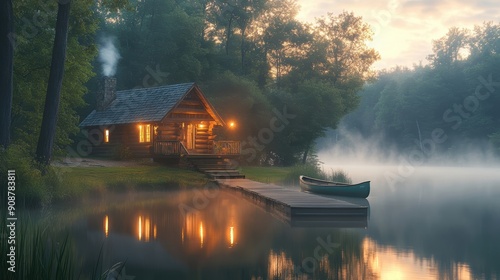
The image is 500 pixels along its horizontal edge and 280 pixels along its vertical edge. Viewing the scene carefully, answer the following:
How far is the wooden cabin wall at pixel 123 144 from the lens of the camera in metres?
42.8

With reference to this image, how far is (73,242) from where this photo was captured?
15141mm

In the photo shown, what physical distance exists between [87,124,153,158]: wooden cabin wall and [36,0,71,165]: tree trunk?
56.8 ft

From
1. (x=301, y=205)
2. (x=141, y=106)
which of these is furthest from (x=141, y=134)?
(x=301, y=205)

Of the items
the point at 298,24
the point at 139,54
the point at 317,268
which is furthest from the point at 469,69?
the point at 317,268

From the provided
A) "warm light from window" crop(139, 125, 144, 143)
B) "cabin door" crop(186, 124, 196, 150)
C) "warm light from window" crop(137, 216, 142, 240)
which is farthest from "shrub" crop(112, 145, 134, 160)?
"warm light from window" crop(137, 216, 142, 240)

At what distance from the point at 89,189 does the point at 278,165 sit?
31160mm

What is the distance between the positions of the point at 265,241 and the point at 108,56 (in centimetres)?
4328

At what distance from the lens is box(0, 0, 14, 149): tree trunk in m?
20.9

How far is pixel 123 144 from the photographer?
44125mm

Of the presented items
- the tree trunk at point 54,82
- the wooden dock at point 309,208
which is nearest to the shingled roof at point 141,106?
the tree trunk at point 54,82

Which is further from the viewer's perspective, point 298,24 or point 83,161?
point 298,24

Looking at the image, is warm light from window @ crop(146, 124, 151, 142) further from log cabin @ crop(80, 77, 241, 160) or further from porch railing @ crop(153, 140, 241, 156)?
porch railing @ crop(153, 140, 241, 156)

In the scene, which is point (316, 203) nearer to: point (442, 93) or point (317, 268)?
point (317, 268)

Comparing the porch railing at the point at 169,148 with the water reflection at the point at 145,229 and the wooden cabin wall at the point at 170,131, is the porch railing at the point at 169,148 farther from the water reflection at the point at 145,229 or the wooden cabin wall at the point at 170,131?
the water reflection at the point at 145,229
